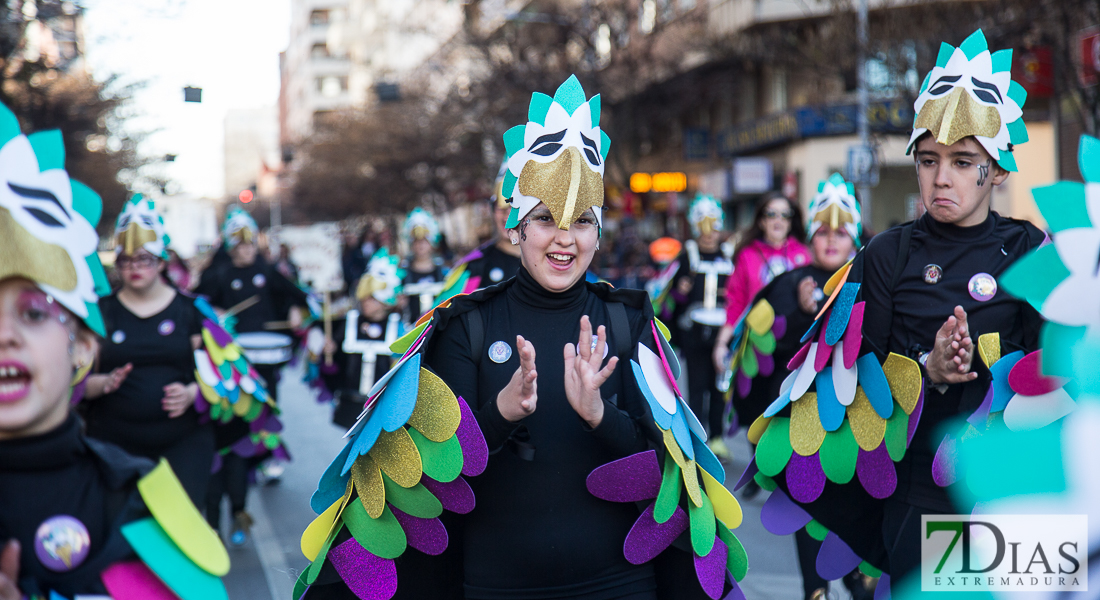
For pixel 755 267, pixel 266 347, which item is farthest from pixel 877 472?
pixel 266 347

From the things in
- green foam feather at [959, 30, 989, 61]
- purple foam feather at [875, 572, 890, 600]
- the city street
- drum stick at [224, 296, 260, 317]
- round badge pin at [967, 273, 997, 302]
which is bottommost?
the city street

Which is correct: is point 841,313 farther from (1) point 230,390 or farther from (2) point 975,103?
(1) point 230,390

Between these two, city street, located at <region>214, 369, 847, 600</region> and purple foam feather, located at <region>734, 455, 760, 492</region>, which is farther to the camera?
city street, located at <region>214, 369, 847, 600</region>

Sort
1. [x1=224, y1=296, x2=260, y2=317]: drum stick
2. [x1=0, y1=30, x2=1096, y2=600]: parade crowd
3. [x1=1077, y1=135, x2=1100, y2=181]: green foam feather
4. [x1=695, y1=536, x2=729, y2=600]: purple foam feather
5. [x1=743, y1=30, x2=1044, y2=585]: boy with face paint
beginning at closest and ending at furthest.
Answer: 1. [x1=0, y1=30, x2=1096, y2=600]: parade crowd
2. [x1=1077, y1=135, x2=1100, y2=181]: green foam feather
3. [x1=695, y1=536, x2=729, y2=600]: purple foam feather
4. [x1=743, y1=30, x2=1044, y2=585]: boy with face paint
5. [x1=224, y1=296, x2=260, y2=317]: drum stick

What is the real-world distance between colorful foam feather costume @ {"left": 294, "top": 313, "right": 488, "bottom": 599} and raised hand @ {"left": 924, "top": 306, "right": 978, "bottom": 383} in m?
1.49

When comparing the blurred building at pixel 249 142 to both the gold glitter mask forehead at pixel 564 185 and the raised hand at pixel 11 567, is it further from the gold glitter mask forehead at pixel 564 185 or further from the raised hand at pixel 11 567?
the raised hand at pixel 11 567

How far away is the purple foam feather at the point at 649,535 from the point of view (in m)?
2.82

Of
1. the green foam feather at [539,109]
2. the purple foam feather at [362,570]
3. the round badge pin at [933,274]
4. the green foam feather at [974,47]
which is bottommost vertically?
the purple foam feather at [362,570]

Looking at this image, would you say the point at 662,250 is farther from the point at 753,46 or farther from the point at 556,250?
the point at 556,250

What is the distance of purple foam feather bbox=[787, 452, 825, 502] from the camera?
3.74 m

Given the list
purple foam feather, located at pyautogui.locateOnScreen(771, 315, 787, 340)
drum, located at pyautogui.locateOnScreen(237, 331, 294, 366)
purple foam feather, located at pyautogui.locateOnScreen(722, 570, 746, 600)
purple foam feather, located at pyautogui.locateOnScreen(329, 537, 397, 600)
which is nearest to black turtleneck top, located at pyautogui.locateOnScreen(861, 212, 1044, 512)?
purple foam feather, located at pyautogui.locateOnScreen(722, 570, 746, 600)

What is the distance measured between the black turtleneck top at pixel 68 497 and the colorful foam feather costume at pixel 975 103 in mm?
2699

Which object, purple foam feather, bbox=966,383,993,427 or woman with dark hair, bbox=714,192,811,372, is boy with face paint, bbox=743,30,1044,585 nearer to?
purple foam feather, bbox=966,383,993,427

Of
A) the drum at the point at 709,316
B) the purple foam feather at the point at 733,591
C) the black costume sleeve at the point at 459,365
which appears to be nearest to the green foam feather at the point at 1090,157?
the purple foam feather at the point at 733,591
